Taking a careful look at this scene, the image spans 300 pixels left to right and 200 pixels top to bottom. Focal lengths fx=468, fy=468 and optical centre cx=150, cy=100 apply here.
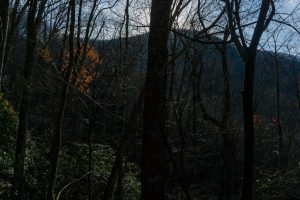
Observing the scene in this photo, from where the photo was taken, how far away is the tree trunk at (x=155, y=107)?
5.39m

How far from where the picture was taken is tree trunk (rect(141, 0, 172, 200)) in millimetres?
5387

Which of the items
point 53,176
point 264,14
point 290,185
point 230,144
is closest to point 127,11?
point 230,144

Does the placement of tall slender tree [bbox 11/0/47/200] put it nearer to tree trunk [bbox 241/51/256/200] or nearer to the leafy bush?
the leafy bush

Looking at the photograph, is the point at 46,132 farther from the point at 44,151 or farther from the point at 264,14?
the point at 264,14

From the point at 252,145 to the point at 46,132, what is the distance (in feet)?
46.8

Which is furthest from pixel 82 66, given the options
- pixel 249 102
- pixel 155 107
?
pixel 249 102

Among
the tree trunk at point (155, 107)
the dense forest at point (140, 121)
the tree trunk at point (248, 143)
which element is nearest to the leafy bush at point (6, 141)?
the dense forest at point (140, 121)

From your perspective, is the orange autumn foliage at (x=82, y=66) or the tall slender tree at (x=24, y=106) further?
the orange autumn foliage at (x=82, y=66)

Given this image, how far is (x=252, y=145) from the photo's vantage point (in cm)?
453

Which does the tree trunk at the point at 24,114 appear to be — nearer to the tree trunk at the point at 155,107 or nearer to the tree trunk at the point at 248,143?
the tree trunk at the point at 155,107

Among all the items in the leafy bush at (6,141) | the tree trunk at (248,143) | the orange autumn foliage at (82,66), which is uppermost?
the orange autumn foliage at (82,66)

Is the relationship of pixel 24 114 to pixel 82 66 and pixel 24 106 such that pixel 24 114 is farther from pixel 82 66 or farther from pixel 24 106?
pixel 82 66

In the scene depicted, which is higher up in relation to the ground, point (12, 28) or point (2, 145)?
point (12, 28)

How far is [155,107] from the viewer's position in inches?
215
